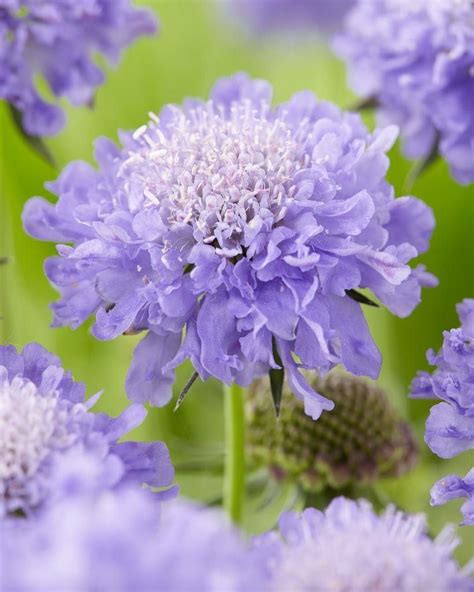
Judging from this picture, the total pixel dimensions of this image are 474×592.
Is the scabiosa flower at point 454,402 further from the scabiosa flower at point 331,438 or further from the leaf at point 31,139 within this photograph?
the leaf at point 31,139

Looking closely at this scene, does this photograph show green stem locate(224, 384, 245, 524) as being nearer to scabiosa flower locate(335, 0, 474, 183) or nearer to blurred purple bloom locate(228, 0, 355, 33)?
scabiosa flower locate(335, 0, 474, 183)

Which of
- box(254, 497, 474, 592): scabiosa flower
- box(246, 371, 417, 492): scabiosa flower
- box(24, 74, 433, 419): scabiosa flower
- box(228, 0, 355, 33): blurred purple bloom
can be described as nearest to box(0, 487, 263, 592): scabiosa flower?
box(254, 497, 474, 592): scabiosa flower

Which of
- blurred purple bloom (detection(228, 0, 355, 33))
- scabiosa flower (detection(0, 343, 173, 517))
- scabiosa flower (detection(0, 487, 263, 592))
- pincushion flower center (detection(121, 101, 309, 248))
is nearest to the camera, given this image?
scabiosa flower (detection(0, 487, 263, 592))

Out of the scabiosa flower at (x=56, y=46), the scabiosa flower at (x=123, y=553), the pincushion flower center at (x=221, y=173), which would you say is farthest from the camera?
the scabiosa flower at (x=56, y=46)

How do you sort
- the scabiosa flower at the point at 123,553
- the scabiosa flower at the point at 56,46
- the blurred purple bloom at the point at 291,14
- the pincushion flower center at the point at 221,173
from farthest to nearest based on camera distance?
the blurred purple bloom at the point at 291,14
the scabiosa flower at the point at 56,46
the pincushion flower center at the point at 221,173
the scabiosa flower at the point at 123,553

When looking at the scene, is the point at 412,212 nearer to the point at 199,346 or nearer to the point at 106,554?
the point at 199,346

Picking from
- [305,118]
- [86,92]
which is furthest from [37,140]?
[305,118]

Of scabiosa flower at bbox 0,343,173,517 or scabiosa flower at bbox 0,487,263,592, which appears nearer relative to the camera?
scabiosa flower at bbox 0,487,263,592

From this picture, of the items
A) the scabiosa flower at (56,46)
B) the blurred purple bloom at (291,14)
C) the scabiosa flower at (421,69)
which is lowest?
the scabiosa flower at (56,46)

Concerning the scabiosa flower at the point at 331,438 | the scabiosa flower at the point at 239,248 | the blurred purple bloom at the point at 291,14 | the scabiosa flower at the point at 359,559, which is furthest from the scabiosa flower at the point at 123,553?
the blurred purple bloom at the point at 291,14
